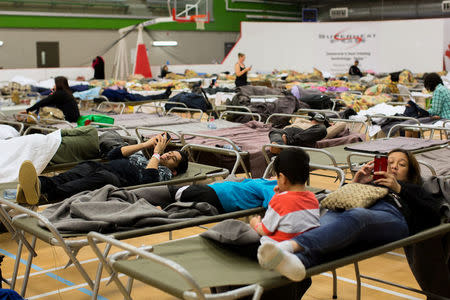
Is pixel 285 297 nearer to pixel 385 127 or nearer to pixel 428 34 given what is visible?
pixel 385 127

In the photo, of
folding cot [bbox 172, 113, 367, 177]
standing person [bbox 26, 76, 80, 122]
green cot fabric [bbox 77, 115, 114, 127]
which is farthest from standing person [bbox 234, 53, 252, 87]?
green cot fabric [bbox 77, 115, 114, 127]

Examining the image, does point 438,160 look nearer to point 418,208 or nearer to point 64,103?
point 418,208

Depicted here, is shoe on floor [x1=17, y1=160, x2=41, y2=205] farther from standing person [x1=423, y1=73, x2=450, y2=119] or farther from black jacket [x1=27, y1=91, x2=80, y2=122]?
standing person [x1=423, y1=73, x2=450, y2=119]

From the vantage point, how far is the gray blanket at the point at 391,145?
500 cm

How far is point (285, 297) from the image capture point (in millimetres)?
2676

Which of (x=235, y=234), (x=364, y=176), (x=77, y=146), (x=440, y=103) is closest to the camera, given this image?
(x=235, y=234)

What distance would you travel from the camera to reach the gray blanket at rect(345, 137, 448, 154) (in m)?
5.00

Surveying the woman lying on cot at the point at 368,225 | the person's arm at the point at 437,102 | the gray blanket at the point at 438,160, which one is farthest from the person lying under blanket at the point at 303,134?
the woman lying on cot at the point at 368,225

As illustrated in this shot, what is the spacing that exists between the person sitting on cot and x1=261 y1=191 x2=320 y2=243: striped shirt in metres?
1.54

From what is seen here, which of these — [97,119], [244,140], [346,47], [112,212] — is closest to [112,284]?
[112,212]

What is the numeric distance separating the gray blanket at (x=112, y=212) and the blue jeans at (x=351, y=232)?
33.2 inches

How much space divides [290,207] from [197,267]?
483 mm

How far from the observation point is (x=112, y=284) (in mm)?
3709

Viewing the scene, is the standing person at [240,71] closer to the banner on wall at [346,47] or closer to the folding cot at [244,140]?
the folding cot at [244,140]
